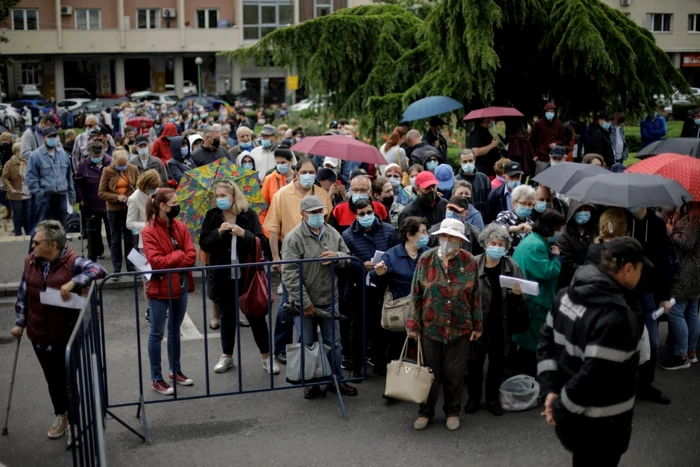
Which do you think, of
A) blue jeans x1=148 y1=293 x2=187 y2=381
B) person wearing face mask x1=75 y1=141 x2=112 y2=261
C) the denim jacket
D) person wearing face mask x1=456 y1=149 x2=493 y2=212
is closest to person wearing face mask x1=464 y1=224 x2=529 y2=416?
blue jeans x1=148 y1=293 x2=187 y2=381

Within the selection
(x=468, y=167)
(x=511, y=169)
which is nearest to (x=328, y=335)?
(x=511, y=169)

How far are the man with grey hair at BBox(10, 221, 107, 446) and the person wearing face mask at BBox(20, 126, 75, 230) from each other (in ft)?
20.9

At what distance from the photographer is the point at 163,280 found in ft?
25.5

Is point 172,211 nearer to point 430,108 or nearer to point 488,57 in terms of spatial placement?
point 430,108

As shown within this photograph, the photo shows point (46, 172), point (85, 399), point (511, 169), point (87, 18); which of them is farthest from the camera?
point (87, 18)

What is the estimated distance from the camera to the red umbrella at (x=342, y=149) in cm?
1035

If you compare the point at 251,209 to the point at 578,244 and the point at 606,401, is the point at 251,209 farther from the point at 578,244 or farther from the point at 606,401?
the point at 606,401

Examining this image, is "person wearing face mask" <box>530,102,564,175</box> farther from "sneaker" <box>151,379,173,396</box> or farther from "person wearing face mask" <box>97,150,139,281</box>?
"sneaker" <box>151,379,173,396</box>

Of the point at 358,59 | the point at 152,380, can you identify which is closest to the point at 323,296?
the point at 152,380

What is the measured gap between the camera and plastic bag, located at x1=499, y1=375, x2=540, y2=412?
7.70 meters

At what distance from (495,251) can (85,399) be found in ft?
11.2

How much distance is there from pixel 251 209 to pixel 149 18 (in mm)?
53699

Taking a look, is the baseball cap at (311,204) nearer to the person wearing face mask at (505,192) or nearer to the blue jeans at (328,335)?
the blue jeans at (328,335)

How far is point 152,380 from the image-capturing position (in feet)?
26.3
